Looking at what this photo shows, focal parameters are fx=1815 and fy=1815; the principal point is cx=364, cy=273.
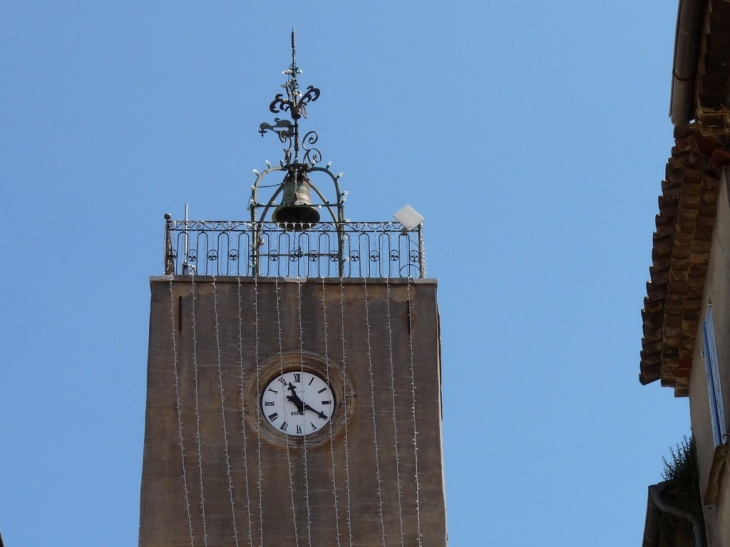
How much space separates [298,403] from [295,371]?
0.38m

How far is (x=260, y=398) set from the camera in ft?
66.4

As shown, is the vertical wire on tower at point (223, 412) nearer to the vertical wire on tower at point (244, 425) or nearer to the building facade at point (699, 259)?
the vertical wire on tower at point (244, 425)

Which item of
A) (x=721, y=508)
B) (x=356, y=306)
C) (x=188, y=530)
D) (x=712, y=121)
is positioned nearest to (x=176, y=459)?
(x=188, y=530)

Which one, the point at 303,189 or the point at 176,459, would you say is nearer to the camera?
the point at 176,459

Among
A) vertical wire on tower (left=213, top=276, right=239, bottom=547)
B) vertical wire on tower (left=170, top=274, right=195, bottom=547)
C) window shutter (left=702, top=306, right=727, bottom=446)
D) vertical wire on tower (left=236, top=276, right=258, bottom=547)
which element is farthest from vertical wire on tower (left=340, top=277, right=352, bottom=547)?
window shutter (left=702, top=306, right=727, bottom=446)

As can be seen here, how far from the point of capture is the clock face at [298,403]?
20.2m

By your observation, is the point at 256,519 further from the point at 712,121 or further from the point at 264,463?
the point at 712,121

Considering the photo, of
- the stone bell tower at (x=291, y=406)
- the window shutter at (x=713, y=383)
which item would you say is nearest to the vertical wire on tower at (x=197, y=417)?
the stone bell tower at (x=291, y=406)

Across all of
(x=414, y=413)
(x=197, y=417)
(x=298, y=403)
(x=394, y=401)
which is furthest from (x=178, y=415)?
(x=414, y=413)

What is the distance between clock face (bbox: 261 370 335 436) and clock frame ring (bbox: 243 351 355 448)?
4 cm

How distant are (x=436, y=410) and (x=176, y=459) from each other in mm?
2954

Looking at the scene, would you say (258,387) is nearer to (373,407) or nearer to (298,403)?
(298,403)

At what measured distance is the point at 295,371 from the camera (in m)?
20.4

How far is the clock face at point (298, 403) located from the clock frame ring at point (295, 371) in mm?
37
